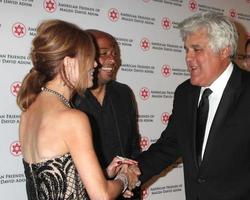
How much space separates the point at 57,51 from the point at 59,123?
317mm

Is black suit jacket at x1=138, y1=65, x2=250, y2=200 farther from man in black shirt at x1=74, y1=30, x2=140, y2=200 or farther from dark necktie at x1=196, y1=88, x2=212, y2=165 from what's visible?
man in black shirt at x1=74, y1=30, x2=140, y2=200

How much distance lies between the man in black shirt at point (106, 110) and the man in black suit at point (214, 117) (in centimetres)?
26

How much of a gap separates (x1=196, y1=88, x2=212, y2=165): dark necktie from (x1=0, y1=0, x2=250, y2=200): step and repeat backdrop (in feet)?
3.94

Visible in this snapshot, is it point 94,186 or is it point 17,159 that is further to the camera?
point 17,159

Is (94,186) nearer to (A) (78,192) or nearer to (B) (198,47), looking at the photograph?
(A) (78,192)

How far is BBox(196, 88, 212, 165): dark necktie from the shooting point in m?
2.46

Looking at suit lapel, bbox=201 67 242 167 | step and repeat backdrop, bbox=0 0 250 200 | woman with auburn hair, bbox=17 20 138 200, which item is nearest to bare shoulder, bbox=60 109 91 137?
woman with auburn hair, bbox=17 20 138 200

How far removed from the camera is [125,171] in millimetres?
2514

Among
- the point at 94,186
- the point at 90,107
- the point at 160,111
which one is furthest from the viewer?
the point at 160,111

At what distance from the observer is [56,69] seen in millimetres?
1859

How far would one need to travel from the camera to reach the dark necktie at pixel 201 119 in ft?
8.06

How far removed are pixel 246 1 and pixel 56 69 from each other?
11.5ft

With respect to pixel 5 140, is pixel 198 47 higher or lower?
higher

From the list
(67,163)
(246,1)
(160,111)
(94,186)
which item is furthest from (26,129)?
(246,1)
